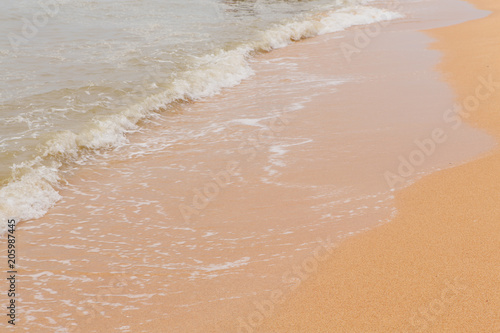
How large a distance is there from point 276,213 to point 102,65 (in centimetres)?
755

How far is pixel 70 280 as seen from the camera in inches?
172

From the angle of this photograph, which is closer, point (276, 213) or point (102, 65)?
point (276, 213)

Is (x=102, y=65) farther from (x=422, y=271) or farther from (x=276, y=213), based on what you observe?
(x=422, y=271)

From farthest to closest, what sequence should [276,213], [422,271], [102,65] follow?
[102,65], [276,213], [422,271]

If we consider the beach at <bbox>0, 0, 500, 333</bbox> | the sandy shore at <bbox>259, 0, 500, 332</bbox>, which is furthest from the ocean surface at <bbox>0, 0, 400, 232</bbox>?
the sandy shore at <bbox>259, 0, 500, 332</bbox>

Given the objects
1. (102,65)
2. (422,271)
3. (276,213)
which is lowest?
(276,213)

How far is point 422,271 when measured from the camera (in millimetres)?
4121

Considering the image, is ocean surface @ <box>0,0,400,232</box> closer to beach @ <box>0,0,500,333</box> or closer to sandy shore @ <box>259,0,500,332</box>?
beach @ <box>0,0,500,333</box>

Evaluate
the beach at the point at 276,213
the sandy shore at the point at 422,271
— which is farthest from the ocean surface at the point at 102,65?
the sandy shore at the point at 422,271

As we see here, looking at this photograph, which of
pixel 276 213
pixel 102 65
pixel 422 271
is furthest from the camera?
pixel 102 65

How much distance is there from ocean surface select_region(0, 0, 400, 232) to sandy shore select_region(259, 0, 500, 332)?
10.5ft

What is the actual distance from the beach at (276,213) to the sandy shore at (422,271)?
13mm

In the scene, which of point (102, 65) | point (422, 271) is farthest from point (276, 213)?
point (102, 65)

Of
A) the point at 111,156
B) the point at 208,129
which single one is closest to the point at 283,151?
the point at 208,129
